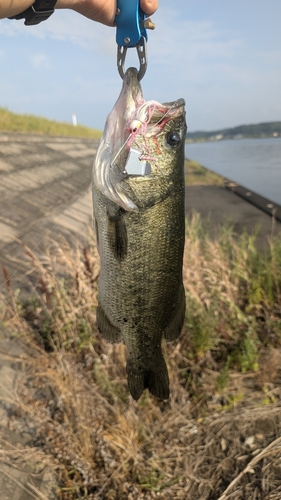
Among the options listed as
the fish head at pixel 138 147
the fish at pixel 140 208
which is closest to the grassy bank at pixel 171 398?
the fish at pixel 140 208

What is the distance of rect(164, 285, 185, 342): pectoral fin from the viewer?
6.28ft

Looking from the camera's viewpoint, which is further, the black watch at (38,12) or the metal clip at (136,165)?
the black watch at (38,12)

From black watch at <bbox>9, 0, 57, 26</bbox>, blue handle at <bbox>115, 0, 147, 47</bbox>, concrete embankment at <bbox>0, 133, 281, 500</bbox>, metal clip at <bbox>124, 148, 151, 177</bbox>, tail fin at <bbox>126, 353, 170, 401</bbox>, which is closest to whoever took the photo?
blue handle at <bbox>115, 0, 147, 47</bbox>

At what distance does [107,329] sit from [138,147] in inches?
34.3

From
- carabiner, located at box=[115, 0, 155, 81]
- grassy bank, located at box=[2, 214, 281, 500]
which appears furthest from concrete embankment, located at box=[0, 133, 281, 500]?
carabiner, located at box=[115, 0, 155, 81]

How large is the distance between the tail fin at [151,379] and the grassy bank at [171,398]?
1298 mm

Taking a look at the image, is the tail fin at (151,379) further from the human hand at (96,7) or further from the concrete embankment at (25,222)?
the human hand at (96,7)

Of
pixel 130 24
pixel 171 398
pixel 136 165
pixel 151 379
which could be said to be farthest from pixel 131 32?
pixel 171 398

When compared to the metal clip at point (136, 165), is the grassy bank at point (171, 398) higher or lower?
lower

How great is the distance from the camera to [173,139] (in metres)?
1.76

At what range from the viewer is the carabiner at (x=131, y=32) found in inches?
62.2

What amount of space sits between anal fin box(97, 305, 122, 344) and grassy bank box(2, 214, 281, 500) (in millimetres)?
1459

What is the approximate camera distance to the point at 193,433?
338cm

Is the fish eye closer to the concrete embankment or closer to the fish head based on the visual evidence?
the fish head
